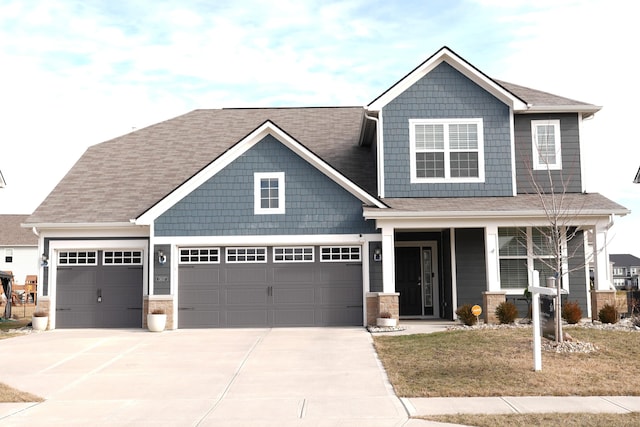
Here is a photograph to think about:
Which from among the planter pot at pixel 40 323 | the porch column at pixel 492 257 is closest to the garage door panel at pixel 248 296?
the planter pot at pixel 40 323

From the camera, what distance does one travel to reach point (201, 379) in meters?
11.9

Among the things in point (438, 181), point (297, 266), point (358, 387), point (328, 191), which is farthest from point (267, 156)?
point (358, 387)

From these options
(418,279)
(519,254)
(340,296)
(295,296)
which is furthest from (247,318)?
(519,254)

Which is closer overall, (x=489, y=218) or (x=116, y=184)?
(x=489, y=218)

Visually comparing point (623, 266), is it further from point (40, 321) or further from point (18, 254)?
point (40, 321)

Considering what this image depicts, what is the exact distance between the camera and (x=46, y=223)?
2005 centimetres

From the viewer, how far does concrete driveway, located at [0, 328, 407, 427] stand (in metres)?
9.12

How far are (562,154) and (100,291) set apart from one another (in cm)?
1456

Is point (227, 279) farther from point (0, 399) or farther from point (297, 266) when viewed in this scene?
point (0, 399)

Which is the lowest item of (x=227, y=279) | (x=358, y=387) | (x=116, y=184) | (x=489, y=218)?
(x=358, y=387)

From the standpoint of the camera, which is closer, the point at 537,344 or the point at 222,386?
the point at 222,386

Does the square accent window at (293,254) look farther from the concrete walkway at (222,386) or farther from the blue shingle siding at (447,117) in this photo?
the blue shingle siding at (447,117)

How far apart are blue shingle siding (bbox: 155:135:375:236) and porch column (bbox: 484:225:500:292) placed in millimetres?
3946

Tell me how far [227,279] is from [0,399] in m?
9.75
